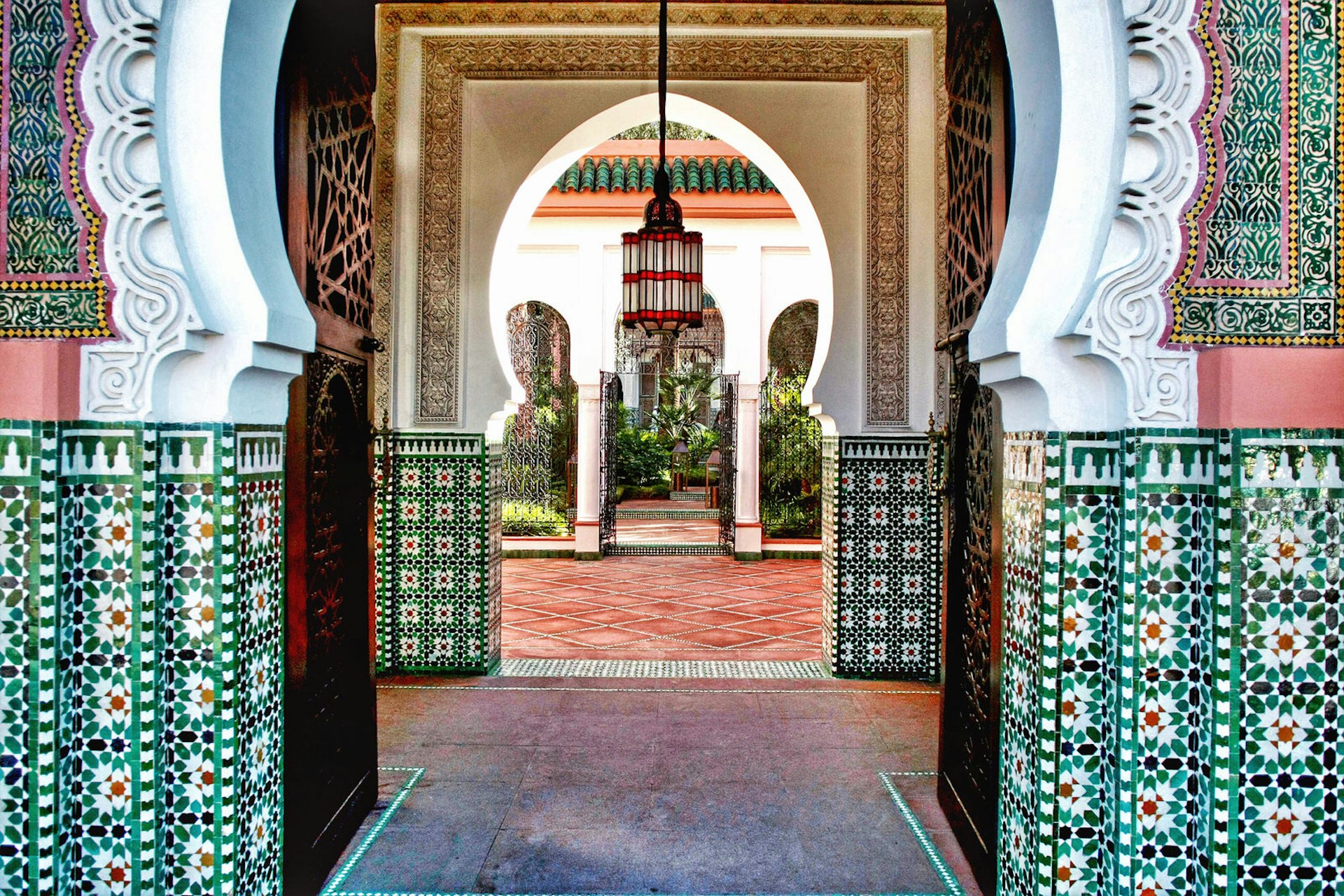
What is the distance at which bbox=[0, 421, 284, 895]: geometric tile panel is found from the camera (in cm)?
158

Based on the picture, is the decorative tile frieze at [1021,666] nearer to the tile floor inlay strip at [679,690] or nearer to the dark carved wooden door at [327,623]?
the dark carved wooden door at [327,623]

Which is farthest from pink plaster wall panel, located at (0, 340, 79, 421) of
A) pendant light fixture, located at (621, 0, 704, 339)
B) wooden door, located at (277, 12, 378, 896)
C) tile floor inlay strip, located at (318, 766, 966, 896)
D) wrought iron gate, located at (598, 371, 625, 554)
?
wrought iron gate, located at (598, 371, 625, 554)

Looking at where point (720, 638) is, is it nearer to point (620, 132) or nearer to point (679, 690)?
point (679, 690)

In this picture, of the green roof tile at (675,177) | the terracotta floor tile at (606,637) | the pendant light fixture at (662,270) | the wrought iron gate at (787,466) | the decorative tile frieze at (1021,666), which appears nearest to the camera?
the decorative tile frieze at (1021,666)

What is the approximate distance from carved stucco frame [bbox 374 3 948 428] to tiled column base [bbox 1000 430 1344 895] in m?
2.79

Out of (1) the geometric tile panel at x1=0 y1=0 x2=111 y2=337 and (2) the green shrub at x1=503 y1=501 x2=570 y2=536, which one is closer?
(1) the geometric tile panel at x1=0 y1=0 x2=111 y2=337

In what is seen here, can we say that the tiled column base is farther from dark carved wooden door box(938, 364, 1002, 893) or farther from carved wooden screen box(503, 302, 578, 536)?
carved wooden screen box(503, 302, 578, 536)

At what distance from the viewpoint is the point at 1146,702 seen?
1576 millimetres

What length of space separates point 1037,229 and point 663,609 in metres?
4.73

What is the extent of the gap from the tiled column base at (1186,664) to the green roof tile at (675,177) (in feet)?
23.6

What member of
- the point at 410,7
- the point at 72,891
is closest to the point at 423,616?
the point at 72,891

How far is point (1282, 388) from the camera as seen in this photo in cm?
153

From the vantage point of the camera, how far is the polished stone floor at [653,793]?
228 cm

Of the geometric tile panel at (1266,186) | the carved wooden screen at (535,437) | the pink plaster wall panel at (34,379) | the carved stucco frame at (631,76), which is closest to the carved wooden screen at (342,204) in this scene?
the pink plaster wall panel at (34,379)
